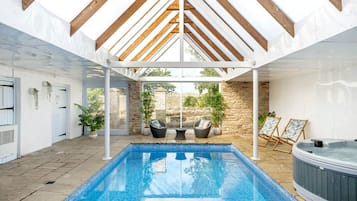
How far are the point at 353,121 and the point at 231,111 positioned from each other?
5.84 m

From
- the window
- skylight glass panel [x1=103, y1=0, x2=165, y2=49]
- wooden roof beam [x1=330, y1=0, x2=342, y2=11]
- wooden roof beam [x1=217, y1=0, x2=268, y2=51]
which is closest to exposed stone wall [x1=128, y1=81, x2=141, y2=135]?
skylight glass panel [x1=103, y1=0, x2=165, y2=49]

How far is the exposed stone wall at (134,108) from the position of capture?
11.6 m

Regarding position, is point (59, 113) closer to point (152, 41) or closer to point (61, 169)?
point (152, 41)

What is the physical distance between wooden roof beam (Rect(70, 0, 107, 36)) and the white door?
5.39 metres

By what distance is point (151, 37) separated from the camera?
8.73 m

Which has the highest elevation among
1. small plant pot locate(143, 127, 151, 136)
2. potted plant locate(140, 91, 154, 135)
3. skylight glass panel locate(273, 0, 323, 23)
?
skylight glass panel locate(273, 0, 323, 23)

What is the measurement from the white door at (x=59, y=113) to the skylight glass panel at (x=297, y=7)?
803cm

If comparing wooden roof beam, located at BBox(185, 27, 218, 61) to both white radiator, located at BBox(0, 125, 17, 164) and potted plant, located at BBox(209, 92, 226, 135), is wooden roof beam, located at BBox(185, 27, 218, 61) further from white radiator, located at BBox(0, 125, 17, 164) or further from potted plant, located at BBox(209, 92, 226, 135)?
white radiator, located at BBox(0, 125, 17, 164)

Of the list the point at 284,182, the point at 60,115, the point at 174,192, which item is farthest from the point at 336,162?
the point at 60,115

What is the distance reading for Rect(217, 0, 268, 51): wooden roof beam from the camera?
5605 mm

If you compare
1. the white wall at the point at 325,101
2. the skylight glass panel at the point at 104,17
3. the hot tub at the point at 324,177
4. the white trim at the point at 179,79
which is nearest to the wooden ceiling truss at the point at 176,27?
the skylight glass panel at the point at 104,17

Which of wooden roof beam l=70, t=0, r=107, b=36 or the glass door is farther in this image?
the glass door

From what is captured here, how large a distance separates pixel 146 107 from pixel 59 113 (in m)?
3.62

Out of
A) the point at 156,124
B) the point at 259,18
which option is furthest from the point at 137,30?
the point at 156,124
